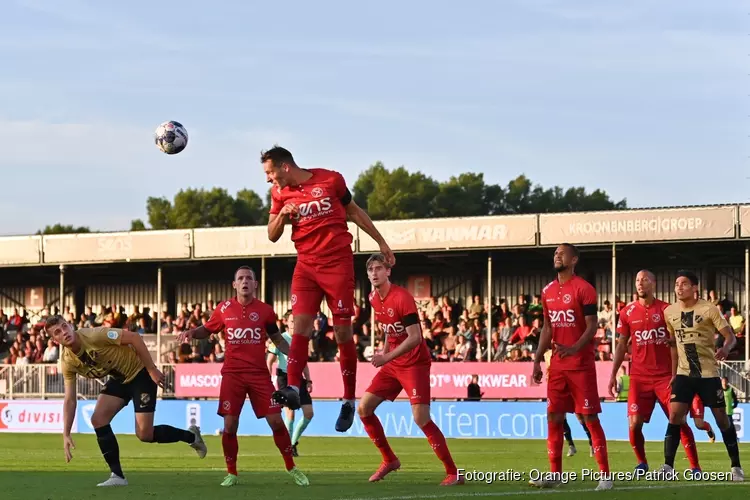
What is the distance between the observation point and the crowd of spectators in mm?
Result: 33688

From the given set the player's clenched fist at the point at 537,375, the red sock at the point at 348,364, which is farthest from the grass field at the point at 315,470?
the player's clenched fist at the point at 537,375

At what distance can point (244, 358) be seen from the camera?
14.7 meters

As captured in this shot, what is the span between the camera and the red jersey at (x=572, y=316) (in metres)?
13.6

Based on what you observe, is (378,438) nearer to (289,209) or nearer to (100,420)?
(100,420)

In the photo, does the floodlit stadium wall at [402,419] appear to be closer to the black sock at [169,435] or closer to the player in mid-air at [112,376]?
the black sock at [169,435]

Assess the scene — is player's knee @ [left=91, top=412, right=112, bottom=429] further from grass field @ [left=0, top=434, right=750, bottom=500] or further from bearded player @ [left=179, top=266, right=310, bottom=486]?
bearded player @ [left=179, top=266, right=310, bottom=486]

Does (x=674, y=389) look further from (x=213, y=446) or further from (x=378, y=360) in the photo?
(x=213, y=446)

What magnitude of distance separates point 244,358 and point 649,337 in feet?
15.9

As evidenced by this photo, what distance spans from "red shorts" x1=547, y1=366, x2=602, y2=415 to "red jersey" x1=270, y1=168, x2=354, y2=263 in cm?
291

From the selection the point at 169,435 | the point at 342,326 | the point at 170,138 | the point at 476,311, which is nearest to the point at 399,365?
the point at 342,326

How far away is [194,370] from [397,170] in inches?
2647

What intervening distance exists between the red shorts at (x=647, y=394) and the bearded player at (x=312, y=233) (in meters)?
4.52

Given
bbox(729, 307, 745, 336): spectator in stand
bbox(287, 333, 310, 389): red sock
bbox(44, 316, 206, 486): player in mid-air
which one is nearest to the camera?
bbox(287, 333, 310, 389): red sock

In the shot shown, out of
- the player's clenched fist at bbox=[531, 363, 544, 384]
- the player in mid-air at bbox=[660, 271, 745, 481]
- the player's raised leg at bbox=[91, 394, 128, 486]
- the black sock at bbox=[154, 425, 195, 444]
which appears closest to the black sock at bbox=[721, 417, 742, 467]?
the player in mid-air at bbox=[660, 271, 745, 481]
